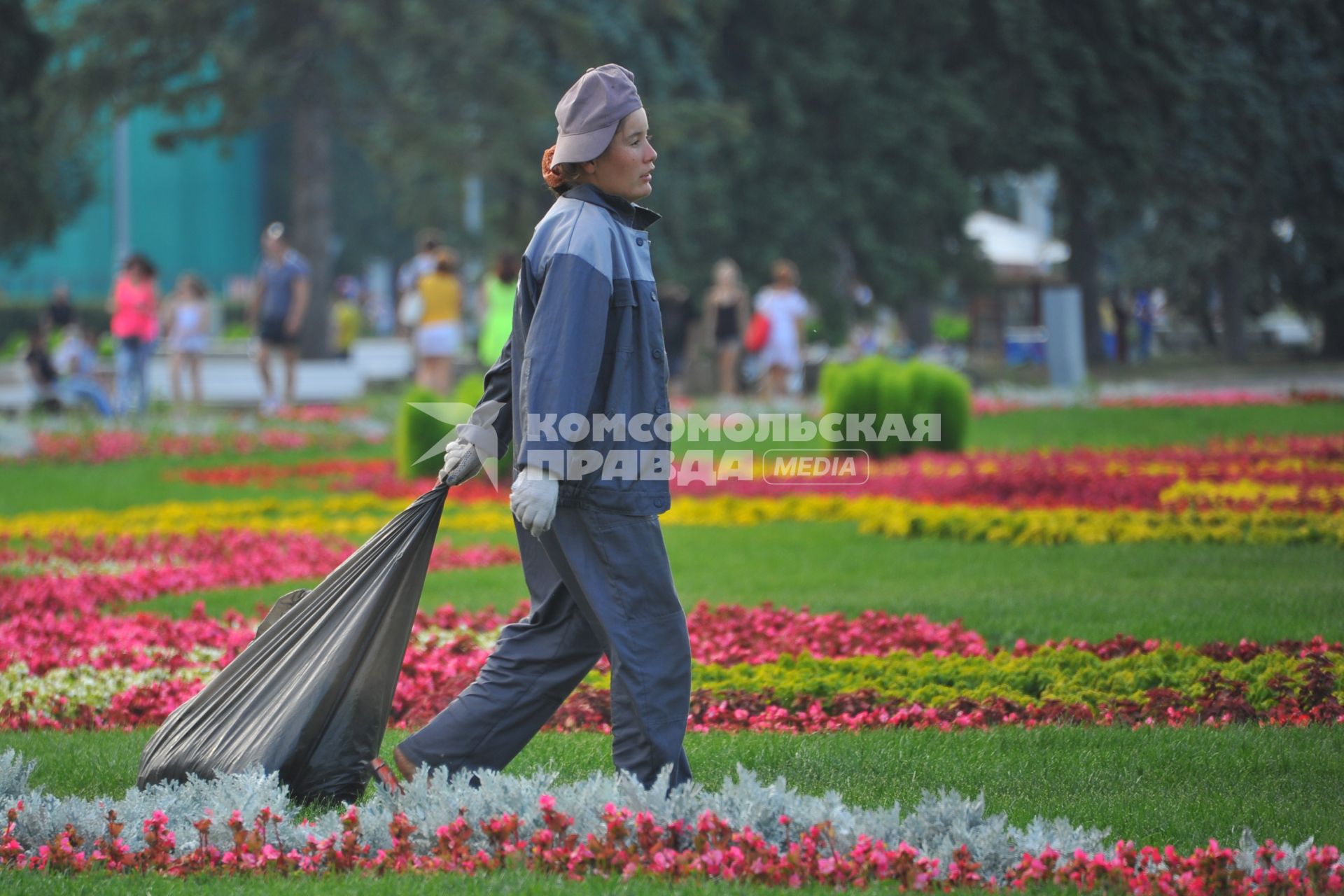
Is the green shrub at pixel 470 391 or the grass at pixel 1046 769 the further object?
A: the green shrub at pixel 470 391

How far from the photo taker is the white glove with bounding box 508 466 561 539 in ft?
12.9

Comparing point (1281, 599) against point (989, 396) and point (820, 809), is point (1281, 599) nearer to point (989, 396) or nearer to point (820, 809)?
point (820, 809)

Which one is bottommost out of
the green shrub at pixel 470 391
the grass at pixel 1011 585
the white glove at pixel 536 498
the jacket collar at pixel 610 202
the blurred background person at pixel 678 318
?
the grass at pixel 1011 585

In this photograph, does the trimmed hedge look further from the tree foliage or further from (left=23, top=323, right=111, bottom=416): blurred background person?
the tree foliage

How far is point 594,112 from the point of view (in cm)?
418

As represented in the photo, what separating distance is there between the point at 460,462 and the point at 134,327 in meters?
17.1

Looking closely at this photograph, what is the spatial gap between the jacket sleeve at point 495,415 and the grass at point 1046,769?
92 centimetres

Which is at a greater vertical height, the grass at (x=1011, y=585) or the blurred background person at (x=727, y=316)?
the blurred background person at (x=727, y=316)

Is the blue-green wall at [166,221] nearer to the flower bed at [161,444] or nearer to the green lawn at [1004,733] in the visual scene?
the flower bed at [161,444]

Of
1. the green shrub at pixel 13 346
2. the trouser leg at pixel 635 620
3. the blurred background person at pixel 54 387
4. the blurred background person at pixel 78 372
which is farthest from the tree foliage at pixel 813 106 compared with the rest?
the trouser leg at pixel 635 620

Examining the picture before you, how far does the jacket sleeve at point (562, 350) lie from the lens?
12.9ft

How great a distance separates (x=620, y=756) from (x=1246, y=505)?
263 inches

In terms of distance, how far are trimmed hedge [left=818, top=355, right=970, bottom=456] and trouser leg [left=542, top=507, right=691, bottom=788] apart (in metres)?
10.4

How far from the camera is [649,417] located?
4.15m
